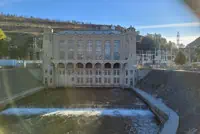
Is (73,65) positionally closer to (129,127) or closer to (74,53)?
(74,53)

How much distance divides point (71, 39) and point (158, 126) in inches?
1678

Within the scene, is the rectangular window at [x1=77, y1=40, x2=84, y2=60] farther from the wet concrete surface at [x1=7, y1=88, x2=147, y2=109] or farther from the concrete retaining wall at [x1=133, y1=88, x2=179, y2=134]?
the concrete retaining wall at [x1=133, y1=88, x2=179, y2=134]

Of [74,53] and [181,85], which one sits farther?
[74,53]

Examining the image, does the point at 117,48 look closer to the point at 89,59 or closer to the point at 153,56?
the point at 89,59

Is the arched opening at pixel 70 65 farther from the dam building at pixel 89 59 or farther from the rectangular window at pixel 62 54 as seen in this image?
the rectangular window at pixel 62 54

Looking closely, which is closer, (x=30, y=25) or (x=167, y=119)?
(x=167, y=119)

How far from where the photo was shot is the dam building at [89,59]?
57250 millimetres

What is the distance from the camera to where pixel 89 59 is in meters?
59.2

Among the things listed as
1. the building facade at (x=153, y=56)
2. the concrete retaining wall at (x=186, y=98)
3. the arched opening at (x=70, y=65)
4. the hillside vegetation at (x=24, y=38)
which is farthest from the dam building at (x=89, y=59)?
the building facade at (x=153, y=56)

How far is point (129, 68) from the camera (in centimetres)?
5694

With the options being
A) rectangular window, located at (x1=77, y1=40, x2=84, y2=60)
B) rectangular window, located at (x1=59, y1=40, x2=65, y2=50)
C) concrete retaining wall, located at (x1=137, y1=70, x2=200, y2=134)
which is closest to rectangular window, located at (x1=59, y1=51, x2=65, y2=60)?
rectangular window, located at (x1=59, y1=40, x2=65, y2=50)

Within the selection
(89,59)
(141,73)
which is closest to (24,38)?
(89,59)

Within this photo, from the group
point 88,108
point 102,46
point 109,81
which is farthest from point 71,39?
point 88,108

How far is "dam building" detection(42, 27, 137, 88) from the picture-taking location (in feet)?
188
